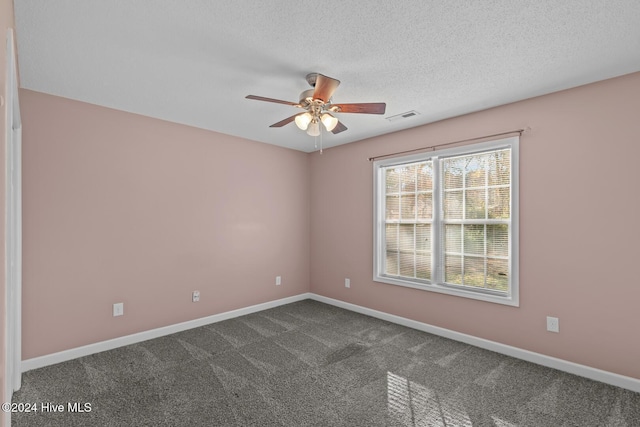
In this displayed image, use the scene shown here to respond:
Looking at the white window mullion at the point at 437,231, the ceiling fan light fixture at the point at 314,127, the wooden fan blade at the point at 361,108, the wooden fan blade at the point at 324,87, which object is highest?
the wooden fan blade at the point at 324,87

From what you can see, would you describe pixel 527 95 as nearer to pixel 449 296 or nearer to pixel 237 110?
pixel 449 296

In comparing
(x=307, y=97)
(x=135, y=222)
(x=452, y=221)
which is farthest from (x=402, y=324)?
(x=135, y=222)

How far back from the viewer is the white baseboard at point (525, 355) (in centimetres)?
252

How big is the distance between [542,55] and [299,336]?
11.0 feet

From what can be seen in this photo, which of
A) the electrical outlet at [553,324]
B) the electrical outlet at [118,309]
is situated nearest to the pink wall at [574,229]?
the electrical outlet at [553,324]

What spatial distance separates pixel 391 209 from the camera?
4.29 meters

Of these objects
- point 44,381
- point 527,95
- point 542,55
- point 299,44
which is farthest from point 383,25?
point 44,381

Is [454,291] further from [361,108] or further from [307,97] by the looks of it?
[307,97]

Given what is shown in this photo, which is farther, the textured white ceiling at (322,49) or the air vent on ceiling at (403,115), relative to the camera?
the air vent on ceiling at (403,115)

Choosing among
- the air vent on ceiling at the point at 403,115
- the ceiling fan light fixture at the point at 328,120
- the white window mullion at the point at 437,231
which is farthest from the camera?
the white window mullion at the point at 437,231

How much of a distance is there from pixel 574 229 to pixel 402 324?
209cm

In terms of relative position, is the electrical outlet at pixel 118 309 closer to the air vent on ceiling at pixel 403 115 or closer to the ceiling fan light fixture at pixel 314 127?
the ceiling fan light fixture at pixel 314 127

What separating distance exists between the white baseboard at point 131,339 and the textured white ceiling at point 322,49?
2371 mm

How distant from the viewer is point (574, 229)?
276 centimetres
